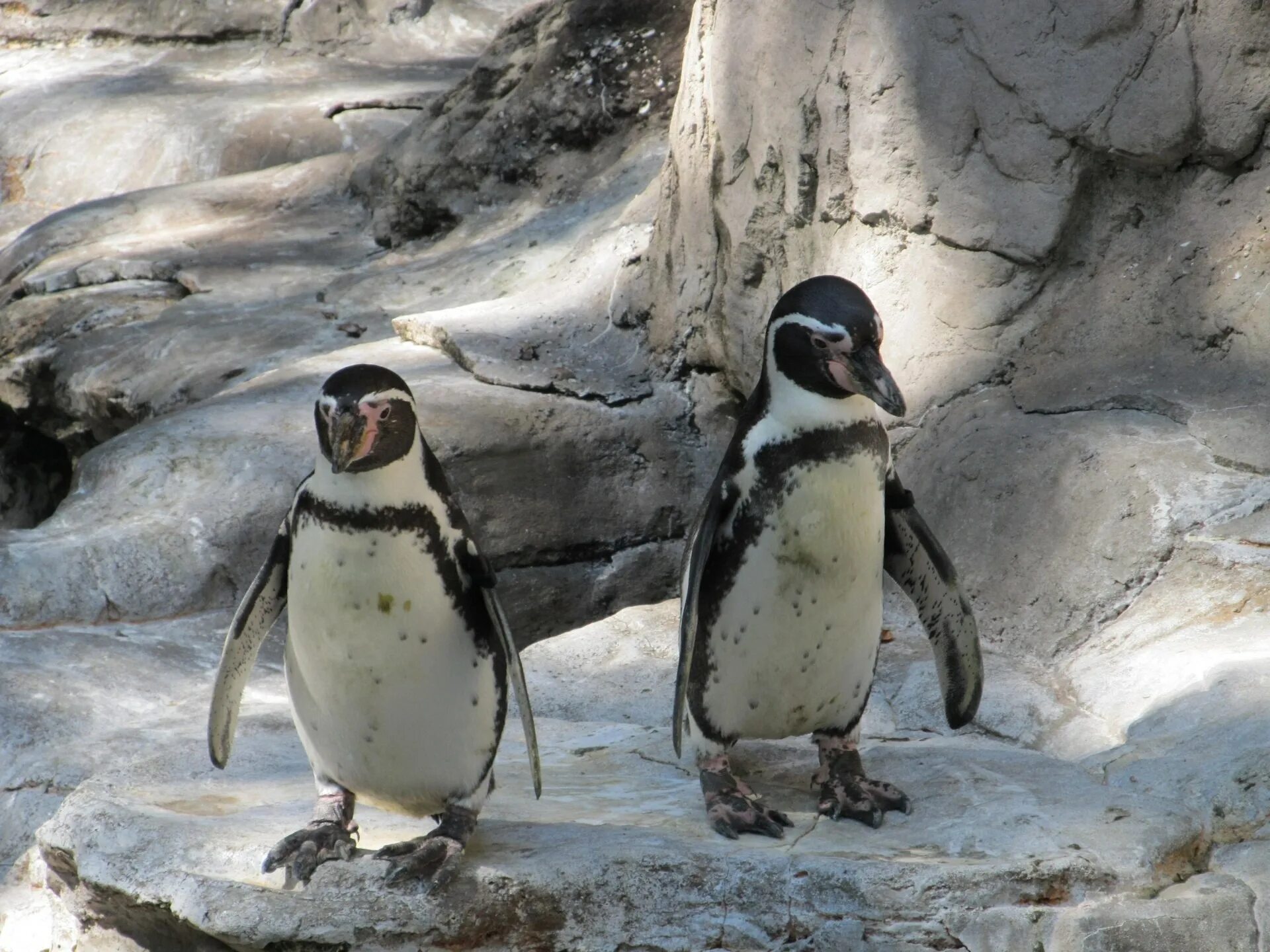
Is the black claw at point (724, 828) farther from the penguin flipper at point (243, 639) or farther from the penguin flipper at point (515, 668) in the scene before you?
the penguin flipper at point (243, 639)

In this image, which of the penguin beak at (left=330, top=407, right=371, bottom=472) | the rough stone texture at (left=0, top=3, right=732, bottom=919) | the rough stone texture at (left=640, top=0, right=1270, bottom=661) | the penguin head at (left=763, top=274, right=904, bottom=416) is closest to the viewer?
the penguin beak at (left=330, top=407, right=371, bottom=472)

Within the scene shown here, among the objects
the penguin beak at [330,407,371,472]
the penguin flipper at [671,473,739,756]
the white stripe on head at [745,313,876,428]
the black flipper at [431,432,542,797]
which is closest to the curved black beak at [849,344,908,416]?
the white stripe on head at [745,313,876,428]

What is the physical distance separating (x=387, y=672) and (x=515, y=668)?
23cm

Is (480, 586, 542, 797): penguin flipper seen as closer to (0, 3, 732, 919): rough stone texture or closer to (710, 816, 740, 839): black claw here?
(710, 816, 740, 839): black claw

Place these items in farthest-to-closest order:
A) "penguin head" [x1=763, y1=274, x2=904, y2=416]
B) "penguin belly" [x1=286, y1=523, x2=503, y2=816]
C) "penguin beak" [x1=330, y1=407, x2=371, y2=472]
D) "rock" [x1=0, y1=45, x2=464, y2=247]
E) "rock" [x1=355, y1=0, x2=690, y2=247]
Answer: "rock" [x1=0, y1=45, x2=464, y2=247] → "rock" [x1=355, y1=0, x2=690, y2=247] → "penguin head" [x1=763, y1=274, x2=904, y2=416] → "penguin belly" [x1=286, y1=523, x2=503, y2=816] → "penguin beak" [x1=330, y1=407, x2=371, y2=472]

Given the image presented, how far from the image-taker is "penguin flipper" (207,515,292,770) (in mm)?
2812

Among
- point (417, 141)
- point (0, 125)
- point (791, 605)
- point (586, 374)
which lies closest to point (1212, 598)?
point (791, 605)

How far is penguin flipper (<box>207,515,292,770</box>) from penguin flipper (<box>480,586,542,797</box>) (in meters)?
0.39

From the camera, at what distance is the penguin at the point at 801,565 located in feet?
9.14

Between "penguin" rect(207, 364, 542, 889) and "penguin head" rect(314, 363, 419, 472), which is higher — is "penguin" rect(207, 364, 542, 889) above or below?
below

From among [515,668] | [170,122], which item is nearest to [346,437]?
[515,668]

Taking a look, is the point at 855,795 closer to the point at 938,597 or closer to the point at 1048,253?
the point at 938,597

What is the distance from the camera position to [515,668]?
2.71 m

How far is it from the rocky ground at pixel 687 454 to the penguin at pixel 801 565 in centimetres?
13
